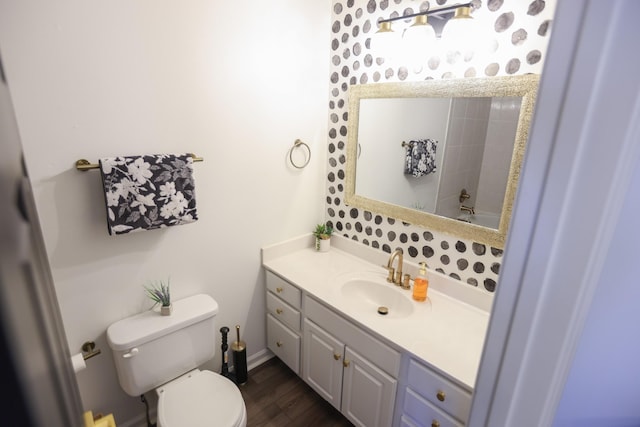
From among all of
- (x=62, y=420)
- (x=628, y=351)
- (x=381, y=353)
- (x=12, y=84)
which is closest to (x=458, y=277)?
(x=381, y=353)

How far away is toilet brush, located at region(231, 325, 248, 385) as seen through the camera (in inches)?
79.0

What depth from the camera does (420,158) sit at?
1812mm

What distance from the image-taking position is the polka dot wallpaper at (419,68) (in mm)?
1310

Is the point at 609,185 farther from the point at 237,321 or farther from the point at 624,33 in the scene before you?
the point at 237,321

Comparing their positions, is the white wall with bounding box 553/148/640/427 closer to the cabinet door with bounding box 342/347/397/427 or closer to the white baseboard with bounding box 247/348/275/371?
the cabinet door with bounding box 342/347/397/427

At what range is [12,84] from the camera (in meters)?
1.16

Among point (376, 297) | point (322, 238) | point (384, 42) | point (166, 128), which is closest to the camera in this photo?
point (166, 128)

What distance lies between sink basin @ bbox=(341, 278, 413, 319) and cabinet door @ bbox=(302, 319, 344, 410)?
0.23 meters

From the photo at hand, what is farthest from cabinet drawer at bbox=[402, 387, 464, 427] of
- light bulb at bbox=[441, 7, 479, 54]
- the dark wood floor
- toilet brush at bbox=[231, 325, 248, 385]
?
light bulb at bbox=[441, 7, 479, 54]

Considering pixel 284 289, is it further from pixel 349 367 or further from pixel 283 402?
pixel 283 402

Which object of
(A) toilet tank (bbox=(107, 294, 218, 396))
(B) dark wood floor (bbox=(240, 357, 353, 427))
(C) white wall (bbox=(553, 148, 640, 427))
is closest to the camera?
(C) white wall (bbox=(553, 148, 640, 427))

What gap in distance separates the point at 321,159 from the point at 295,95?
446 millimetres

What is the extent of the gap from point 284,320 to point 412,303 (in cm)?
80

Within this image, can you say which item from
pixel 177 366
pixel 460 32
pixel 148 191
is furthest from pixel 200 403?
pixel 460 32
